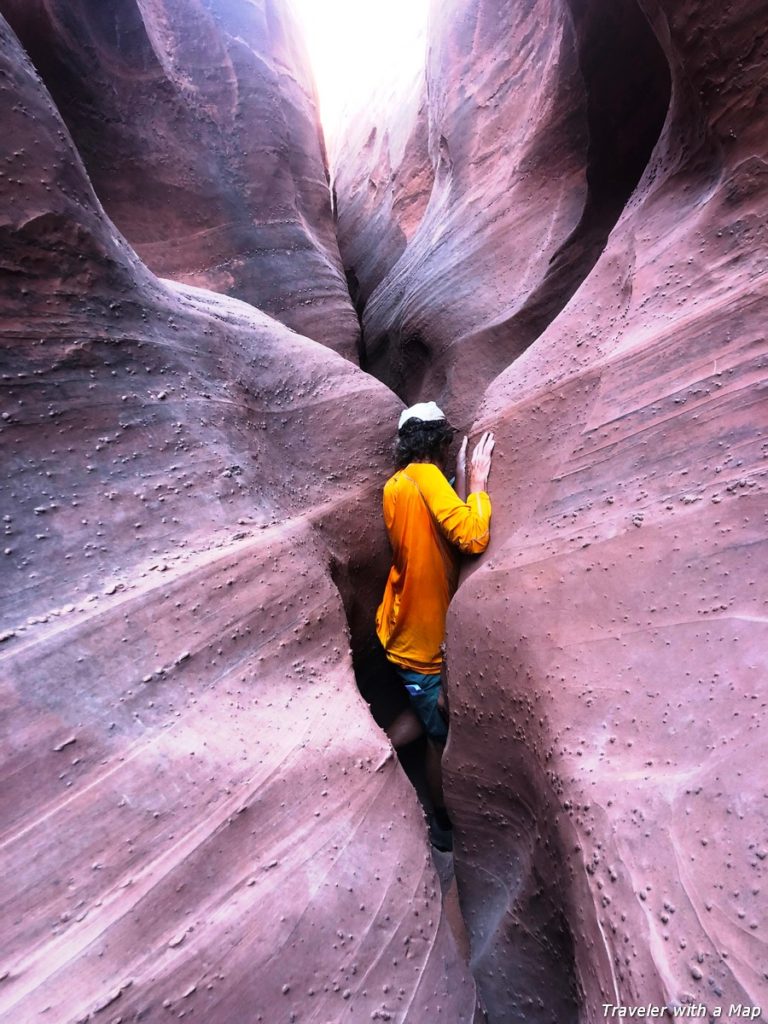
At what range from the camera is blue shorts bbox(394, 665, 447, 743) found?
312 cm

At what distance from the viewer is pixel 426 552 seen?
2.97 metres

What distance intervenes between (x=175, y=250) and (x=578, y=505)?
3885 mm

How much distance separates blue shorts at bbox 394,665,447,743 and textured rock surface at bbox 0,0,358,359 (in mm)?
3003

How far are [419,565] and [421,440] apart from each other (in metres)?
0.64

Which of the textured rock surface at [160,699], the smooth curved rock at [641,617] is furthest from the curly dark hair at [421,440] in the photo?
the textured rock surface at [160,699]

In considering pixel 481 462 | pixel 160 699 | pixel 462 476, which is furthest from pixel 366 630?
pixel 160 699

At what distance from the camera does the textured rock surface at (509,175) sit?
3.49 metres

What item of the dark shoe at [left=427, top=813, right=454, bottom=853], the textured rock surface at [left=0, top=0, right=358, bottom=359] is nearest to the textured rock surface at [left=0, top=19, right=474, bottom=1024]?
the dark shoe at [left=427, top=813, right=454, bottom=853]

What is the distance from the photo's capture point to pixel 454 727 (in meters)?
2.61

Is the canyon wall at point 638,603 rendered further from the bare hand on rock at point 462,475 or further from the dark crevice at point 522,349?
the bare hand on rock at point 462,475

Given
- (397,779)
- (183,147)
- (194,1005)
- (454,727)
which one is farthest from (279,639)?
(183,147)

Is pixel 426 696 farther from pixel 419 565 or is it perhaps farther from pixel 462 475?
pixel 462 475

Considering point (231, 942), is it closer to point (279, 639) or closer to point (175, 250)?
point (279, 639)

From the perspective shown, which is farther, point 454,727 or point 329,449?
point 329,449
